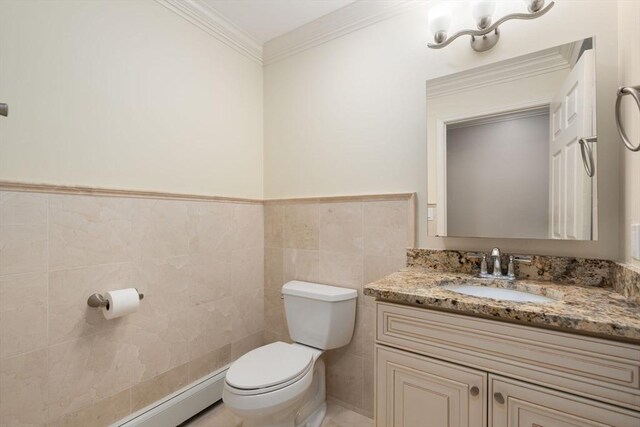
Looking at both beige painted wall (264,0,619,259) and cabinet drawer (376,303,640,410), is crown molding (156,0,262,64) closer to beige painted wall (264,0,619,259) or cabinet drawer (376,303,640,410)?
beige painted wall (264,0,619,259)

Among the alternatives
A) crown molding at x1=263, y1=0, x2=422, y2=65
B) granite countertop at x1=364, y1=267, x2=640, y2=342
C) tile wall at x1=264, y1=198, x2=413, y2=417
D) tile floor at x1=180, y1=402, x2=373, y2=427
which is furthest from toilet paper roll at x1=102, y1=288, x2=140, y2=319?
crown molding at x1=263, y1=0, x2=422, y2=65

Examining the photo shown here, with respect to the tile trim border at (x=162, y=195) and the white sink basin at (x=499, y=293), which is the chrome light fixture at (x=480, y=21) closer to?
the tile trim border at (x=162, y=195)

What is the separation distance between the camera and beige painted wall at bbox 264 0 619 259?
3.79ft

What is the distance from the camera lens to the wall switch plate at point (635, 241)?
94cm

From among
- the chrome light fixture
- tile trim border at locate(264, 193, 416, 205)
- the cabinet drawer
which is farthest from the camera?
tile trim border at locate(264, 193, 416, 205)

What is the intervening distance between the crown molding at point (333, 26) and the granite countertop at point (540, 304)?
1.46 metres

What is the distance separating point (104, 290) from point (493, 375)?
158cm

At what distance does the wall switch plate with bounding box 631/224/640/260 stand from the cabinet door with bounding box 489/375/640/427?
1.67 feet

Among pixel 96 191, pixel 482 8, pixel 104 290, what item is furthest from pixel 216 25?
pixel 104 290

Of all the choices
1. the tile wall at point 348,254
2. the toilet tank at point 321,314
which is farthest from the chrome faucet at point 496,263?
the toilet tank at point 321,314

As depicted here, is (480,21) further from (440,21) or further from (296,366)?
(296,366)

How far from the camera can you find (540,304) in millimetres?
894

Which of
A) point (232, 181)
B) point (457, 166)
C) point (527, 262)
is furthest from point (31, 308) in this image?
point (527, 262)

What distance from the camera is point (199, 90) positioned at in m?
1.73
